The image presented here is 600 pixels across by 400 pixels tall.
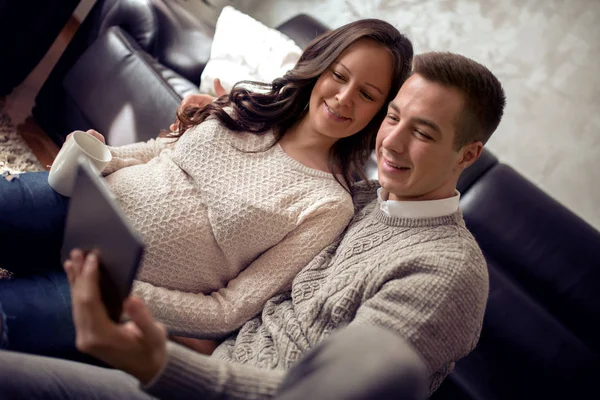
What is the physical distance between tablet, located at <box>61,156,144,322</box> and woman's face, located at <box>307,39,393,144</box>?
662 millimetres

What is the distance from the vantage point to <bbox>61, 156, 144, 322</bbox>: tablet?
0.59 meters

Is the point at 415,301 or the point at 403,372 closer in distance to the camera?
the point at 403,372

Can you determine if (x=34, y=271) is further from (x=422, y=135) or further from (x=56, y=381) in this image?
(x=422, y=135)

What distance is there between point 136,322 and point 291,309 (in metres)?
0.50

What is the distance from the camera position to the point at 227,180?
1206mm

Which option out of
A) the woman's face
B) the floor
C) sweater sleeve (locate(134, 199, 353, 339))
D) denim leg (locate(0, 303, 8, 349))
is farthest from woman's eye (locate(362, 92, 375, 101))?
the floor

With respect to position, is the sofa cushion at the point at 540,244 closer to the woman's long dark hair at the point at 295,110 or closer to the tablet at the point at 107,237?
the woman's long dark hair at the point at 295,110

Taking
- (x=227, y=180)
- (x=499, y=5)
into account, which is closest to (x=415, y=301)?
(x=227, y=180)

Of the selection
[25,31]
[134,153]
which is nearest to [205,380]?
[134,153]

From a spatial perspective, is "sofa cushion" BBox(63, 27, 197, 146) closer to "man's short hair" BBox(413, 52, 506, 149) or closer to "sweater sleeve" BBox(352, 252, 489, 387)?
"man's short hair" BBox(413, 52, 506, 149)

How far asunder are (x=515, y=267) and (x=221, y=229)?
3.03 ft

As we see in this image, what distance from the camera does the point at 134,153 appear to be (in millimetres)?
1372

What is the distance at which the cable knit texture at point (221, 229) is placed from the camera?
1.11 metres

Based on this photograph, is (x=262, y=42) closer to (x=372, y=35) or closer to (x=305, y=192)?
(x=372, y=35)
